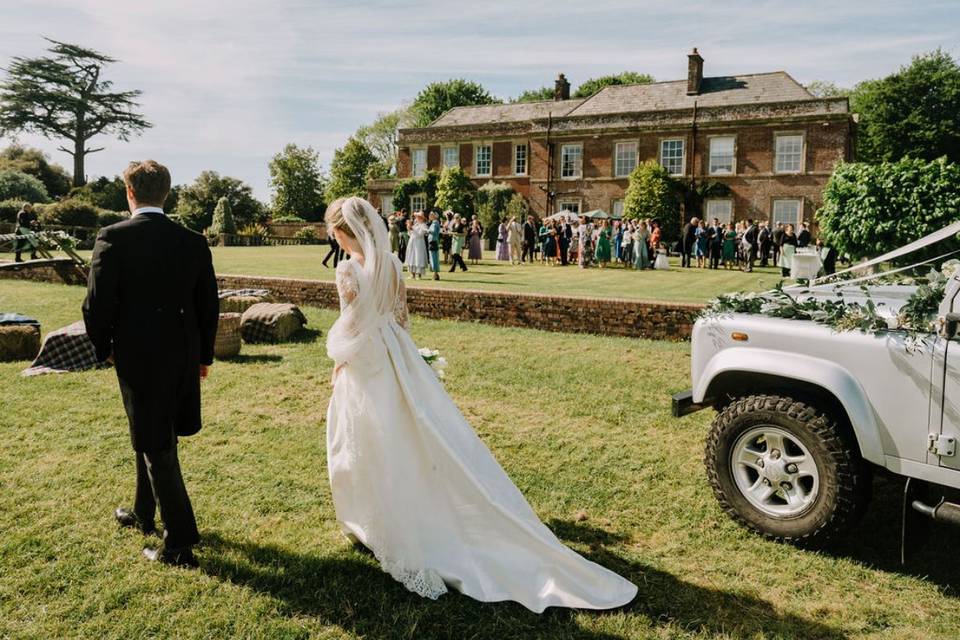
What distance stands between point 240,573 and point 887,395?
3657mm

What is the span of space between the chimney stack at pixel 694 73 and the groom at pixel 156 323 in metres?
39.3

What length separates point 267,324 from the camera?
1034cm

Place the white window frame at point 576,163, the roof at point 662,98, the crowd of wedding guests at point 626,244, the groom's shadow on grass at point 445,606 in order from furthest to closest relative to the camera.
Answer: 1. the white window frame at point 576,163
2. the roof at point 662,98
3. the crowd of wedding guests at point 626,244
4. the groom's shadow on grass at point 445,606

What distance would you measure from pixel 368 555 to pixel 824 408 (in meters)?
2.80

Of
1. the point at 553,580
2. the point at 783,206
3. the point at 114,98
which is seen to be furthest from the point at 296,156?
the point at 553,580

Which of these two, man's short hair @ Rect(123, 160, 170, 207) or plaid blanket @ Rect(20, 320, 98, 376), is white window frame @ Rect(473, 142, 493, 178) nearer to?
plaid blanket @ Rect(20, 320, 98, 376)

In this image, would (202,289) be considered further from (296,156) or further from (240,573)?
(296,156)

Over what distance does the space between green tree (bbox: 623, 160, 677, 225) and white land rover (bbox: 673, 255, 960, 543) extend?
31.6m

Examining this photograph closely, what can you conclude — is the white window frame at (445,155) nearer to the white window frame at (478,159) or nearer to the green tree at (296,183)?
the white window frame at (478,159)

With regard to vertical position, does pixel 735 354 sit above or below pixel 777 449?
above

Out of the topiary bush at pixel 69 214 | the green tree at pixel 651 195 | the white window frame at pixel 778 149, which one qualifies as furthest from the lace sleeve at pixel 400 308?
the topiary bush at pixel 69 214

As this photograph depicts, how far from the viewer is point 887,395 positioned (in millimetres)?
3615

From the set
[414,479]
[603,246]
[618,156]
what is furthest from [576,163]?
[414,479]

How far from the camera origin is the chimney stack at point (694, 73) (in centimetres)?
3806
